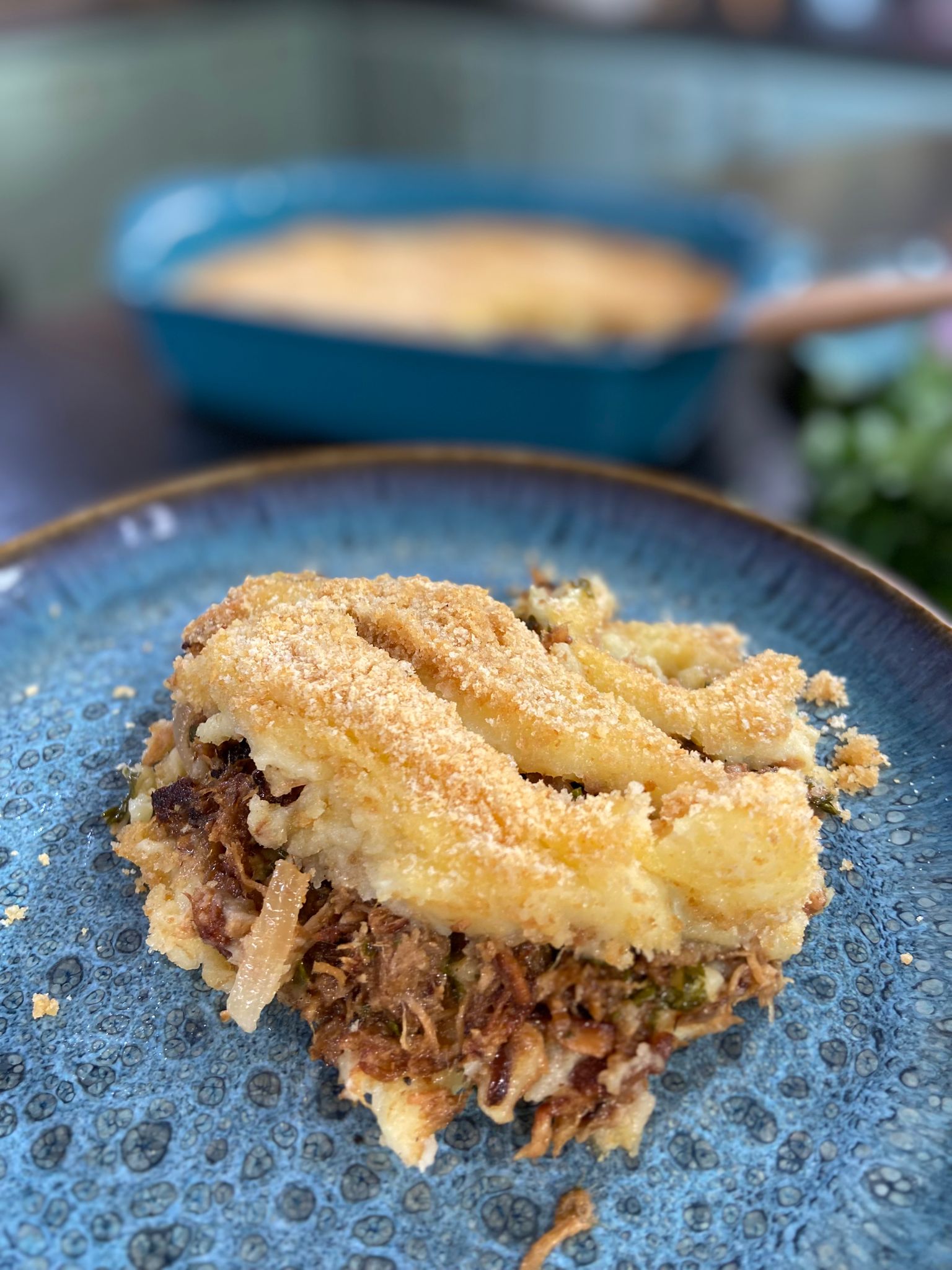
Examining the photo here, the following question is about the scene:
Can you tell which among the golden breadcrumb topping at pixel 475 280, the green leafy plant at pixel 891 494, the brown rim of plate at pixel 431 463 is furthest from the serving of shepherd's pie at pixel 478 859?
the golden breadcrumb topping at pixel 475 280

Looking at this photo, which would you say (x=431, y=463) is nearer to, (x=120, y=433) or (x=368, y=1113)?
(x=368, y=1113)

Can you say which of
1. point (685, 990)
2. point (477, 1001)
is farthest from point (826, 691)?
point (477, 1001)

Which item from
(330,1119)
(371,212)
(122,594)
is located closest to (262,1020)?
(330,1119)

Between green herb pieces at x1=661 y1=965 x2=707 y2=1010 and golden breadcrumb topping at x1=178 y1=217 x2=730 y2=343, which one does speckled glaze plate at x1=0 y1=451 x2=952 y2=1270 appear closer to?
green herb pieces at x1=661 y1=965 x2=707 y2=1010

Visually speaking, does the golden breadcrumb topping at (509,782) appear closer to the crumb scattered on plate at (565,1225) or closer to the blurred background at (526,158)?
the crumb scattered on plate at (565,1225)

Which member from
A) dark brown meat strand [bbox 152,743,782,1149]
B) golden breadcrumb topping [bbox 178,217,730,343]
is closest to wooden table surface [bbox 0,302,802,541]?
golden breadcrumb topping [bbox 178,217,730,343]

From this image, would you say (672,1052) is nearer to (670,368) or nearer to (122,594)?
(122,594)
